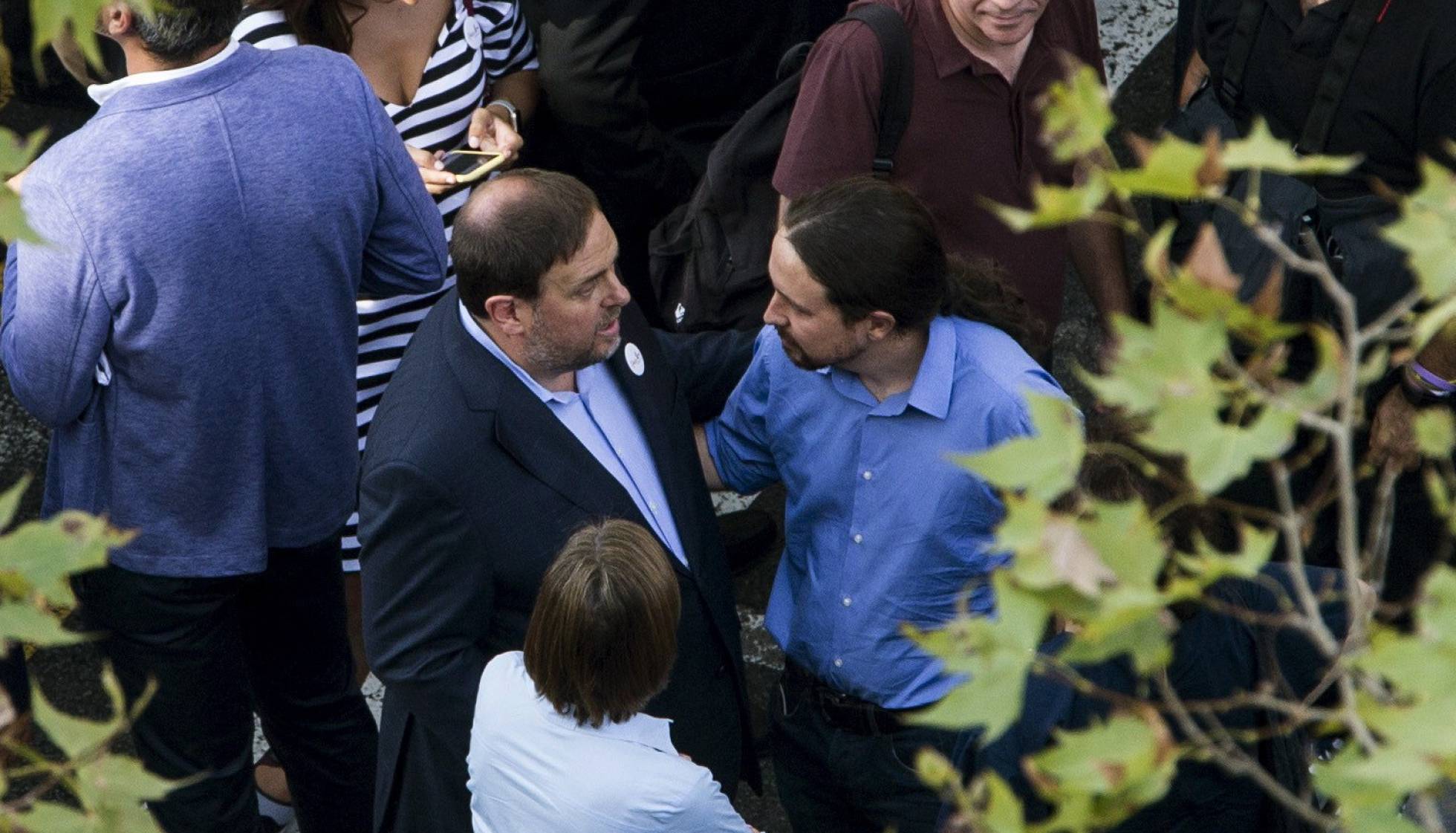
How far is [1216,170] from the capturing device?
4.02 ft

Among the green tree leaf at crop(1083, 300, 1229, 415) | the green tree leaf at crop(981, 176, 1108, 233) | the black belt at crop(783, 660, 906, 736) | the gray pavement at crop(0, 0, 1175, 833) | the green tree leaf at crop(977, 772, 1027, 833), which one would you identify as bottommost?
the gray pavement at crop(0, 0, 1175, 833)

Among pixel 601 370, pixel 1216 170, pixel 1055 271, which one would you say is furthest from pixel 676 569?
pixel 1216 170

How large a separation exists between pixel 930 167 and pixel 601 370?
2.90ft

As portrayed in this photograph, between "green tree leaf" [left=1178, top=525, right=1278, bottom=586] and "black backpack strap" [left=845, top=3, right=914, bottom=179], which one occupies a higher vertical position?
"green tree leaf" [left=1178, top=525, right=1278, bottom=586]

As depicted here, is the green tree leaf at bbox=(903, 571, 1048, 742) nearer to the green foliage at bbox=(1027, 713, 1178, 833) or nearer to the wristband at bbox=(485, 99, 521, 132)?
the green foliage at bbox=(1027, 713, 1178, 833)

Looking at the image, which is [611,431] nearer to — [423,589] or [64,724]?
[423,589]

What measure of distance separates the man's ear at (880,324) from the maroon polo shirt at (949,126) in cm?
60

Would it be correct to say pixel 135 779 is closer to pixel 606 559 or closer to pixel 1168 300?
pixel 1168 300

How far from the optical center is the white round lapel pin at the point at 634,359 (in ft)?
10.4

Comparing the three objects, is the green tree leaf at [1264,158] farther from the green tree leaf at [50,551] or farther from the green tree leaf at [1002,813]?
the green tree leaf at [50,551]

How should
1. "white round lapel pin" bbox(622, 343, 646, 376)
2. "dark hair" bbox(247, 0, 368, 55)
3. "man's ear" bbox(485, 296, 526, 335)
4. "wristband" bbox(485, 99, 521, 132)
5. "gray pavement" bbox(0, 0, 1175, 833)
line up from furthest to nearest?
"gray pavement" bbox(0, 0, 1175, 833) < "wristband" bbox(485, 99, 521, 132) < "dark hair" bbox(247, 0, 368, 55) < "white round lapel pin" bbox(622, 343, 646, 376) < "man's ear" bbox(485, 296, 526, 335)

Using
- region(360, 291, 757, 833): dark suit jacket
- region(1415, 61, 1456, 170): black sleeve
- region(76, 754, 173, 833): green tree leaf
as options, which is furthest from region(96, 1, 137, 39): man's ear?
region(1415, 61, 1456, 170): black sleeve

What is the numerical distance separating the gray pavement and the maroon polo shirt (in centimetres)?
145

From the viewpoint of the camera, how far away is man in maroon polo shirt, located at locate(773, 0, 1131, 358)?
11.2 ft
